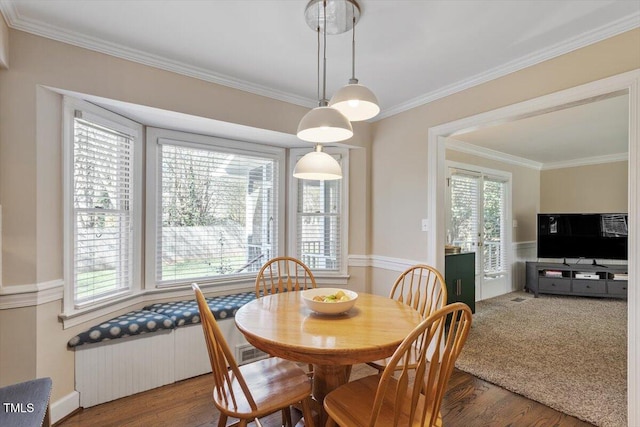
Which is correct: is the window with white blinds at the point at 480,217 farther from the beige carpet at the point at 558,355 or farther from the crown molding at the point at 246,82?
the crown molding at the point at 246,82

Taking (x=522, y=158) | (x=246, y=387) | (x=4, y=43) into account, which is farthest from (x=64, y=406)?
(x=522, y=158)

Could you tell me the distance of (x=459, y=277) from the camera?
3.80 m

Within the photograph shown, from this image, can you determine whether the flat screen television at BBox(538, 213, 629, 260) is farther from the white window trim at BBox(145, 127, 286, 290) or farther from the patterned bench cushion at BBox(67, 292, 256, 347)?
the white window trim at BBox(145, 127, 286, 290)

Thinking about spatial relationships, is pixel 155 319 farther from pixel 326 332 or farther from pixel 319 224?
pixel 319 224

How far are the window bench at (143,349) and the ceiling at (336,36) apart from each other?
1.94 metres

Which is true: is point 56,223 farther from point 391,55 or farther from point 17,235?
point 391,55

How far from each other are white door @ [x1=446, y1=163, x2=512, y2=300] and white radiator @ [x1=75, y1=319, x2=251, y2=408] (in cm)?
352

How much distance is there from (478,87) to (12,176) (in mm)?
3303

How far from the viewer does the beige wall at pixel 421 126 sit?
1897mm

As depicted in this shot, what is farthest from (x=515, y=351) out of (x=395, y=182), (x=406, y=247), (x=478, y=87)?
(x=478, y=87)

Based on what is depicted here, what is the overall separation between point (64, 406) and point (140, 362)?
46 cm

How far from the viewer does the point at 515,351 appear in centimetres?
297

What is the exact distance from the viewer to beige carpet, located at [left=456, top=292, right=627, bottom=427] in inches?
85.9

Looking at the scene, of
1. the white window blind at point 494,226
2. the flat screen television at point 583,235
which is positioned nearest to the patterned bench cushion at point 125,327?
the white window blind at point 494,226
